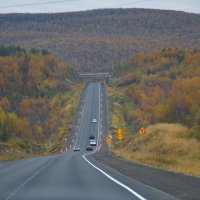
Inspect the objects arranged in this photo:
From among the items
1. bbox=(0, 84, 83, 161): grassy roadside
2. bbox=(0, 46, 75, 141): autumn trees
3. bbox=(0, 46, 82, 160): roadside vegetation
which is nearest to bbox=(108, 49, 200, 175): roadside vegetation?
bbox=(0, 84, 83, 161): grassy roadside

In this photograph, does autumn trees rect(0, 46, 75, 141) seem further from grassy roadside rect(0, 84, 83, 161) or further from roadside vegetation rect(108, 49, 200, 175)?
roadside vegetation rect(108, 49, 200, 175)

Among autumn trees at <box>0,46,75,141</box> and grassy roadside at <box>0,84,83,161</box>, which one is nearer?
grassy roadside at <box>0,84,83,161</box>

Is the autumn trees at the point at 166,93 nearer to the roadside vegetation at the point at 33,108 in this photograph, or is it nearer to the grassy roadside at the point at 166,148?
the grassy roadside at the point at 166,148

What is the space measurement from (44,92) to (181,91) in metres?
72.2

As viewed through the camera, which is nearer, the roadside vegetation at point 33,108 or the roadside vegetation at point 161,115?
the roadside vegetation at point 161,115

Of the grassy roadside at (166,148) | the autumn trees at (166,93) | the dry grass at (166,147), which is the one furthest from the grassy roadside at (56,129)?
the dry grass at (166,147)

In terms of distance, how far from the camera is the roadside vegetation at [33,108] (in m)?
108

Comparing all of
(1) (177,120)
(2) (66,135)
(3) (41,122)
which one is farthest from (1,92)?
(1) (177,120)

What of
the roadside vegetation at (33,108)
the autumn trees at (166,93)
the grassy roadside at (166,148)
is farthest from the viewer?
the roadside vegetation at (33,108)

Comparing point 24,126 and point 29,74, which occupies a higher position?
point 29,74

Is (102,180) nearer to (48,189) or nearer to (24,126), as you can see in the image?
(48,189)

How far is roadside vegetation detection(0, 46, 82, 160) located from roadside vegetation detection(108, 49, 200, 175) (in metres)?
11.6

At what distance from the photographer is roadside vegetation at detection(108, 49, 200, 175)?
179 ft

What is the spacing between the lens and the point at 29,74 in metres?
196
